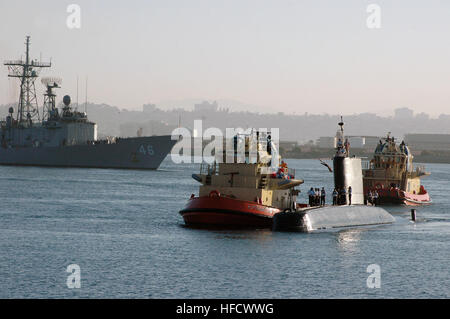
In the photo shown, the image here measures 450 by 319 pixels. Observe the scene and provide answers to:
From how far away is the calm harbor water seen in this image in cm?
3469

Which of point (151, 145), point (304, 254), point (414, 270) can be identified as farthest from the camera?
point (151, 145)

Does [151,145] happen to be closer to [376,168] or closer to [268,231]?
[376,168]

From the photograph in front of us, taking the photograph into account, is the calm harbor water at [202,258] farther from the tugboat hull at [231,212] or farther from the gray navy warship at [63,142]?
the gray navy warship at [63,142]

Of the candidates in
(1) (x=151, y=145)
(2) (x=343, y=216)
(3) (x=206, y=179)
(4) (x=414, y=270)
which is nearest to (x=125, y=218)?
(3) (x=206, y=179)

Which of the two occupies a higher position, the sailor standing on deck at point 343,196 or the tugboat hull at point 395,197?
the sailor standing on deck at point 343,196

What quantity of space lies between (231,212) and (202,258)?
10810 millimetres

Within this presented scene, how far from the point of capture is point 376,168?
90.4 m

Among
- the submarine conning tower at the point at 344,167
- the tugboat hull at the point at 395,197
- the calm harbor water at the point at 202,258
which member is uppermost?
the submarine conning tower at the point at 344,167

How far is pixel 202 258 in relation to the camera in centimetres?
4222

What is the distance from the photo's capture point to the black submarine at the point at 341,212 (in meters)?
53.2

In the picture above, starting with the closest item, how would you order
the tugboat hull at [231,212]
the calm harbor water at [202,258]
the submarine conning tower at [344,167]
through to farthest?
the calm harbor water at [202,258]
the tugboat hull at [231,212]
the submarine conning tower at [344,167]

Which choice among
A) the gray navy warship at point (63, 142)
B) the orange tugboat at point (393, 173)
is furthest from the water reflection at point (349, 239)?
the gray navy warship at point (63, 142)
